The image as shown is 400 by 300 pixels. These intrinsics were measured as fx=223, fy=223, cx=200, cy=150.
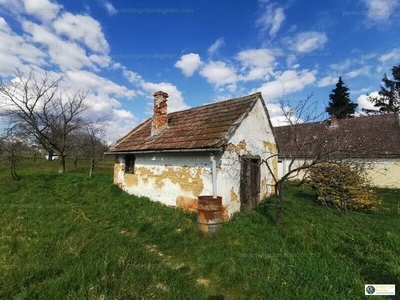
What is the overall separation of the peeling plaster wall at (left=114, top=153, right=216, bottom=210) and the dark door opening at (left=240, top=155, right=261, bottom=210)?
4.97 ft

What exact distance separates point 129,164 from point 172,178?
3.71 m

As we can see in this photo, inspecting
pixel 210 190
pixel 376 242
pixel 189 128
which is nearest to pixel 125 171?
pixel 189 128

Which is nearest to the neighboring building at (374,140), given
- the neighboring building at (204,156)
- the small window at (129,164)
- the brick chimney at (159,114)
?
the neighboring building at (204,156)

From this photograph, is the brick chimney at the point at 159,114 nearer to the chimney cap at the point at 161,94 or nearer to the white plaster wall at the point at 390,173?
the chimney cap at the point at 161,94

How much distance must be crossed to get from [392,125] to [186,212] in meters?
19.3

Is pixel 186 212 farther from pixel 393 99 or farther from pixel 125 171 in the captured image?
pixel 393 99

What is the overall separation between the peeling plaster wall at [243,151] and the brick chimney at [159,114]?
14.3 feet

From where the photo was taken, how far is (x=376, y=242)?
542 cm

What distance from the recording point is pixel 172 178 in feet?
28.0

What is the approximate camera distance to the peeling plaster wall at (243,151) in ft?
23.9

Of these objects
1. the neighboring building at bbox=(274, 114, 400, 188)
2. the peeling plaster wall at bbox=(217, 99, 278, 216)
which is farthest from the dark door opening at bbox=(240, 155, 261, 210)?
the neighboring building at bbox=(274, 114, 400, 188)

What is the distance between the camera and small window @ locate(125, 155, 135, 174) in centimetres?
1093

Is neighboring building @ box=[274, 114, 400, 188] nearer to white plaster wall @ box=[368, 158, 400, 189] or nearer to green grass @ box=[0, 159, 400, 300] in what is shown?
white plaster wall @ box=[368, 158, 400, 189]

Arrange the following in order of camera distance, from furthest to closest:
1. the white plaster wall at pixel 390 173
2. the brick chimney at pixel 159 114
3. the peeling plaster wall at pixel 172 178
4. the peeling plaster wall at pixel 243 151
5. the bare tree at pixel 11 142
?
the bare tree at pixel 11 142, the white plaster wall at pixel 390 173, the brick chimney at pixel 159 114, the peeling plaster wall at pixel 172 178, the peeling plaster wall at pixel 243 151
